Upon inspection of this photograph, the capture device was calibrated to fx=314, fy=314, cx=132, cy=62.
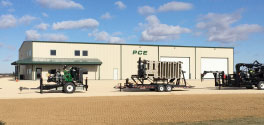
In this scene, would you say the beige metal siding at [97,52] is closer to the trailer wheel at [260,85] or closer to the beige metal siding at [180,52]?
the beige metal siding at [180,52]

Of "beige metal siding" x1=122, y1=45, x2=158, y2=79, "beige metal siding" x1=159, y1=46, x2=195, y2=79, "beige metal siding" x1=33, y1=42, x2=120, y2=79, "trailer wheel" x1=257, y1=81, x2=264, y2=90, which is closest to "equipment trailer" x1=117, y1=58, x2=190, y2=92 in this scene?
"trailer wheel" x1=257, y1=81, x2=264, y2=90

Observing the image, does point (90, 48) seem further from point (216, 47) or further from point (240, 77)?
point (240, 77)

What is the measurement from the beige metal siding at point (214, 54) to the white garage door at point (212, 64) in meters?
0.69

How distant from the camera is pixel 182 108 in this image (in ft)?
51.6

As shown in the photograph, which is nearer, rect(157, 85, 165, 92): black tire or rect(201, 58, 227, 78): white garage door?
rect(157, 85, 165, 92): black tire

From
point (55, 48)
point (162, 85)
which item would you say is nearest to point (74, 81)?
point (162, 85)

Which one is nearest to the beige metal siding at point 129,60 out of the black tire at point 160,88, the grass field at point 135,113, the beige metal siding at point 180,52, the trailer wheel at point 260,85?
the beige metal siding at point 180,52

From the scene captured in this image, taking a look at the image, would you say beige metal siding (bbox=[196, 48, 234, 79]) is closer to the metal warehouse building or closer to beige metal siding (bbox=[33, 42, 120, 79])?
the metal warehouse building

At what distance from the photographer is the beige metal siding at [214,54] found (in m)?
59.8

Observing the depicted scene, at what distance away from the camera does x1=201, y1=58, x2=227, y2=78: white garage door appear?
60.2m

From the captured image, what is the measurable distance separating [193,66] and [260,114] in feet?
150

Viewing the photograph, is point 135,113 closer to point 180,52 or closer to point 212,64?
point 180,52

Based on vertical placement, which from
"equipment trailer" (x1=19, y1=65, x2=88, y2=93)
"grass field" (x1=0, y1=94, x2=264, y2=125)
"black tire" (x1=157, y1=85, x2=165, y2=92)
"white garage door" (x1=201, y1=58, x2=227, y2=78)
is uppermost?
"white garage door" (x1=201, y1=58, x2=227, y2=78)

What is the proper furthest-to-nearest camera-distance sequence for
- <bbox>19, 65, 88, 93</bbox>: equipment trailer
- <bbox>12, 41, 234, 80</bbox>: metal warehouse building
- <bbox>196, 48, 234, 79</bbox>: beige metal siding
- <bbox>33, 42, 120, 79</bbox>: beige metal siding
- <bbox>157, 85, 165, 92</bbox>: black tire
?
<bbox>196, 48, 234, 79</bbox>: beige metal siding, <bbox>33, 42, 120, 79</bbox>: beige metal siding, <bbox>12, 41, 234, 80</bbox>: metal warehouse building, <bbox>157, 85, 165, 92</bbox>: black tire, <bbox>19, 65, 88, 93</bbox>: equipment trailer
